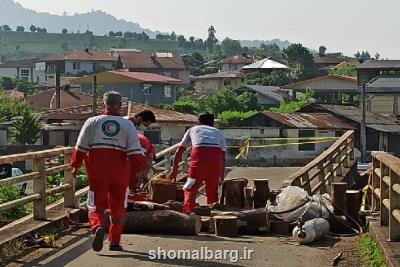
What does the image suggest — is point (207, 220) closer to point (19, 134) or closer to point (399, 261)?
point (399, 261)

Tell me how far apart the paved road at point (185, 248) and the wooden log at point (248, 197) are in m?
2.10

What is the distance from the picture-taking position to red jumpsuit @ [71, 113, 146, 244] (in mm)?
9039

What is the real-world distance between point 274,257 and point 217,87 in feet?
309

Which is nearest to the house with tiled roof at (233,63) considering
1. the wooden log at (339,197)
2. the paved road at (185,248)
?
the wooden log at (339,197)

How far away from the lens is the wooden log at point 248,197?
1309cm

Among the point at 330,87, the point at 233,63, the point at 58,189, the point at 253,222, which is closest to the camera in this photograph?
the point at 253,222

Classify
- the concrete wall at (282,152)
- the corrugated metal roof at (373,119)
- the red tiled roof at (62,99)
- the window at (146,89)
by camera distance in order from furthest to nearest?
the window at (146,89), the red tiled roof at (62,99), the corrugated metal roof at (373,119), the concrete wall at (282,152)

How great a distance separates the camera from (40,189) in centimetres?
1076

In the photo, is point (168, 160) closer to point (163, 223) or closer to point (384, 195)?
point (163, 223)

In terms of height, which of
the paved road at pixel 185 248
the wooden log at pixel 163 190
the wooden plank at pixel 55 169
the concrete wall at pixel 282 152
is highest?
the wooden plank at pixel 55 169

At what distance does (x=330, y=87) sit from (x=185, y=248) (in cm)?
7074

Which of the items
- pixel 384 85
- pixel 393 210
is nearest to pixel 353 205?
pixel 393 210

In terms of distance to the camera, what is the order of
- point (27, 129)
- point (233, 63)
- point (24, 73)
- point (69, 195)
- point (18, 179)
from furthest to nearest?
point (24, 73) < point (233, 63) < point (27, 129) < point (69, 195) < point (18, 179)

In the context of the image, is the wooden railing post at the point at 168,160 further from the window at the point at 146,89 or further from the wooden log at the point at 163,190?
the window at the point at 146,89
